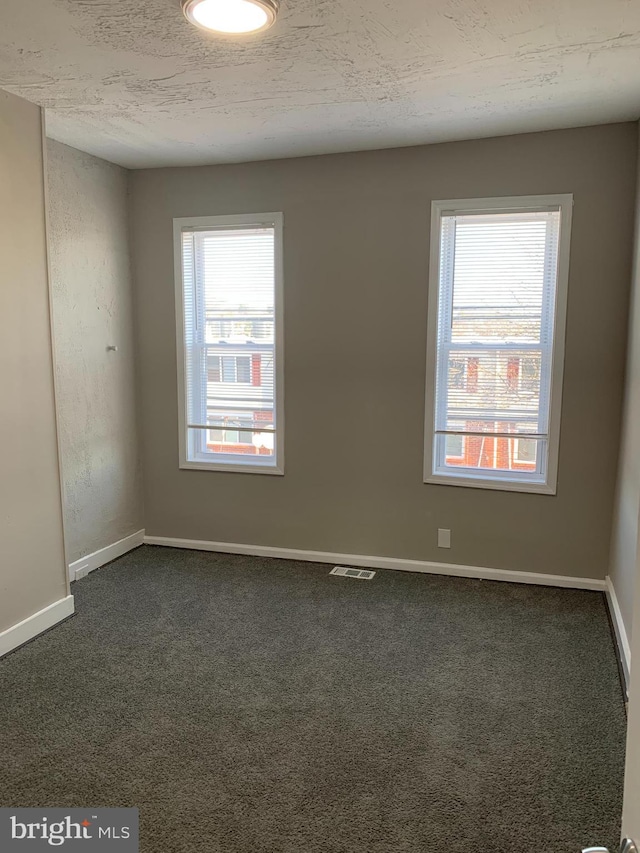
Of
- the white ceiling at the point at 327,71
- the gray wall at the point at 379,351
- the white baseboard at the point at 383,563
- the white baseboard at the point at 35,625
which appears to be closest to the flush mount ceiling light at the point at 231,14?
the white ceiling at the point at 327,71

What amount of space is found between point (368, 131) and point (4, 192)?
1993mm

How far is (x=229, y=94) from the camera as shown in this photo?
305cm

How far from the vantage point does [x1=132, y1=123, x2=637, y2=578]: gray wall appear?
3.71m

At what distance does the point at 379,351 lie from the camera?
415 cm

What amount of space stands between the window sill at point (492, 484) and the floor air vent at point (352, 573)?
73 centimetres

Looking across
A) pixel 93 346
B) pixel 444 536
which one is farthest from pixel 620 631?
pixel 93 346

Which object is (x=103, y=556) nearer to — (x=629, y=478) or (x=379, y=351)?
(x=379, y=351)

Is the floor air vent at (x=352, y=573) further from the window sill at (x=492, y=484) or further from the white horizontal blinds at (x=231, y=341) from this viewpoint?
the white horizontal blinds at (x=231, y=341)

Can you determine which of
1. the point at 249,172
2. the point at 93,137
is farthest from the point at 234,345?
the point at 93,137

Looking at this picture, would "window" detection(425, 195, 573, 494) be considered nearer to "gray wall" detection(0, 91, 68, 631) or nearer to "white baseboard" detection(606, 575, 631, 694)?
"white baseboard" detection(606, 575, 631, 694)

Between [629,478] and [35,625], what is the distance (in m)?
3.18

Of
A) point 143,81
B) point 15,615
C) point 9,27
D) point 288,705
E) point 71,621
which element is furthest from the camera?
point 71,621

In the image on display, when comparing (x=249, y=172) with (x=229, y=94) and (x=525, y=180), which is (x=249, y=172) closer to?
(x=229, y=94)

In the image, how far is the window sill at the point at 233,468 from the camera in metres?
4.47
